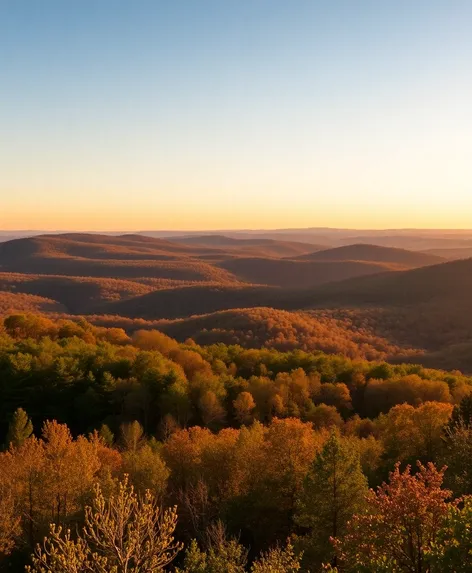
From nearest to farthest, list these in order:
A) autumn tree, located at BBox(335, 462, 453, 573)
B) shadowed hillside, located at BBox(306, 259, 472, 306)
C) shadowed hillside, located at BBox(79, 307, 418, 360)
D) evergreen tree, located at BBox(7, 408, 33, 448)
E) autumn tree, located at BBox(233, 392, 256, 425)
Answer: autumn tree, located at BBox(335, 462, 453, 573), evergreen tree, located at BBox(7, 408, 33, 448), autumn tree, located at BBox(233, 392, 256, 425), shadowed hillside, located at BBox(79, 307, 418, 360), shadowed hillside, located at BBox(306, 259, 472, 306)

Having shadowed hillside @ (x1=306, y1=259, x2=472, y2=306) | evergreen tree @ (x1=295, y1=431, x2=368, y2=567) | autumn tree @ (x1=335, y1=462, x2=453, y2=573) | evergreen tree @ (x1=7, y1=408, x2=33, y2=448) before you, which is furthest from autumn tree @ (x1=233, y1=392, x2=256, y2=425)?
shadowed hillside @ (x1=306, y1=259, x2=472, y2=306)

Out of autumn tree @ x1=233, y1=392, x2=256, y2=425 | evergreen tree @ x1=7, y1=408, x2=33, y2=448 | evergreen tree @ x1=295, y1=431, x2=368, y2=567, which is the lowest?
autumn tree @ x1=233, y1=392, x2=256, y2=425

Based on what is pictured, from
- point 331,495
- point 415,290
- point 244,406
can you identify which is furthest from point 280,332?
point 331,495

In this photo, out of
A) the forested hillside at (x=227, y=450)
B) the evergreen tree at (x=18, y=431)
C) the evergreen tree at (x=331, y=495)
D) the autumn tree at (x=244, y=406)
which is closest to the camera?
the forested hillside at (x=227, y=450)

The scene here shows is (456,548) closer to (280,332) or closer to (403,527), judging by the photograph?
(403,527)

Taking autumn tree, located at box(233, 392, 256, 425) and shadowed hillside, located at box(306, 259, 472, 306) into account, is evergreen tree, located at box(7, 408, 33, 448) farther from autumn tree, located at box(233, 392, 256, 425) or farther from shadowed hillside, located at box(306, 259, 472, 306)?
shadowed hillside, located at box(306, 259, 472, 306)

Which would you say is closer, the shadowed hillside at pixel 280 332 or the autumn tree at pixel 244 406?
the autumn tree at pixel 244 406

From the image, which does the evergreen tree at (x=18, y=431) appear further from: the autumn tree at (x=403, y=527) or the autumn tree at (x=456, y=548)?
the autumn tree at (x=456, y=548)

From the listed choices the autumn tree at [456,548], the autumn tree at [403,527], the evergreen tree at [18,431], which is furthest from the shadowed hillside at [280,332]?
the autumn tree at [456,548]
